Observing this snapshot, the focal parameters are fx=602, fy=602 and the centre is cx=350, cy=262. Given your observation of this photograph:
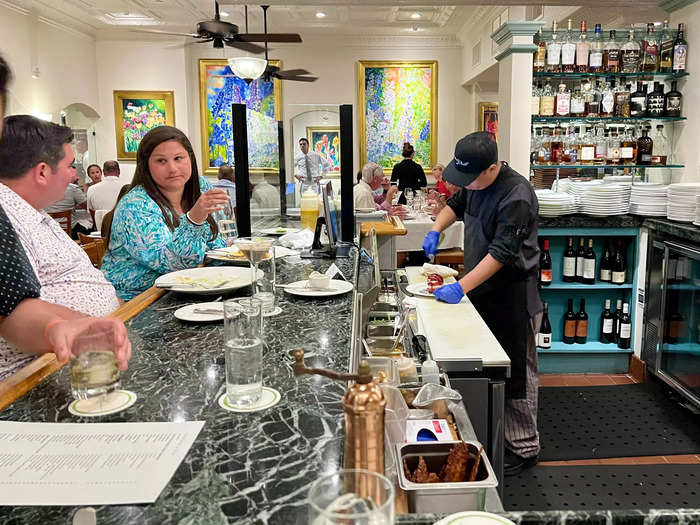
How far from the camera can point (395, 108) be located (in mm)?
10688

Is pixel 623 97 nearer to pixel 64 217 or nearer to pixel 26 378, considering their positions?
pixel 26 378

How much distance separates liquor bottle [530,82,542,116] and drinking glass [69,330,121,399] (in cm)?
504

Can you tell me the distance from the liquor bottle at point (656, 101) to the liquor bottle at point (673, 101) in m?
0.03

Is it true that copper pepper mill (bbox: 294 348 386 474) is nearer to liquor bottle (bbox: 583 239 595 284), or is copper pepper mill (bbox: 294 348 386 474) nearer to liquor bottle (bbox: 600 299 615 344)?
liquor bottle (bbox: 583 239 595 284)

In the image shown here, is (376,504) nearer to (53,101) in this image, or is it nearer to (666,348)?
(666,348)

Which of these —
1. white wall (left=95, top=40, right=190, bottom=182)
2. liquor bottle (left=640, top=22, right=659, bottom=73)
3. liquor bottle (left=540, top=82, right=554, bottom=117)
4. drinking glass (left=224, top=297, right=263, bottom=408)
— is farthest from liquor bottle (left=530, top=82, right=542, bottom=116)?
white wall (left=95, top=40, right=190, bottom=182)

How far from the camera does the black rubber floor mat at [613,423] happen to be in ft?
10.9

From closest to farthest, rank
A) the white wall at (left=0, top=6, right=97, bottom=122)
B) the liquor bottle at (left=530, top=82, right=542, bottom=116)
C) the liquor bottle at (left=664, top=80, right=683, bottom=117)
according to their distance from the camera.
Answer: the liquor bottle at (left=664, top=80, right=683, bottom=117)
the liquor bottle at (left=530, top=82, right=542, bottom=116)
the white wall at (left=0, top=6, right=97, bottom=122)

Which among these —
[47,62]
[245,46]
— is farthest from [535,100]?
[47,62]

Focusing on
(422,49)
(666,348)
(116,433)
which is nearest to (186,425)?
(116,433)

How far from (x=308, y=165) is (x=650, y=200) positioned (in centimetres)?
246

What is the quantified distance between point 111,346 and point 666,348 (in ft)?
12.8

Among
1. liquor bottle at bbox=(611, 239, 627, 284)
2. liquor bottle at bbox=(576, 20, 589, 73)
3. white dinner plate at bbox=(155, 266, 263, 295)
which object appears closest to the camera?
white dinner plate at bbox=(155, 266, 263, 295)

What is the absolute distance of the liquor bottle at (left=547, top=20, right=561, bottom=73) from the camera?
516 centimetres
